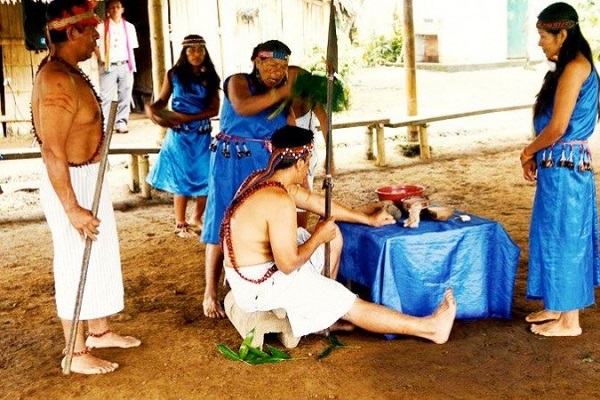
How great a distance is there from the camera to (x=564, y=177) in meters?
4.32

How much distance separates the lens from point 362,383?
3949mm

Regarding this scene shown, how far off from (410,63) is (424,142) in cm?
116

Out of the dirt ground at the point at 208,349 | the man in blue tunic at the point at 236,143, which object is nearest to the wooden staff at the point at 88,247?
the dirt ground at the point at 208,349

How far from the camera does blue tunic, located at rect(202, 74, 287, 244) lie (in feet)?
16.1

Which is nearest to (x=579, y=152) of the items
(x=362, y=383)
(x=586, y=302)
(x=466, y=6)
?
(x=586, y=302)

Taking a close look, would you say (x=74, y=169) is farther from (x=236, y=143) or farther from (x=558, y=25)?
(x=558, y=25)

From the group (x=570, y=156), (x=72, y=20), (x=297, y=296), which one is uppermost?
(x=72, y=20)

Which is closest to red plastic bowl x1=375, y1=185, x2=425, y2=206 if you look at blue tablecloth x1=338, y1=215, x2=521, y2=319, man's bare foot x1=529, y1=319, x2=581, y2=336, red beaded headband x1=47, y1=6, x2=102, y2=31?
blue tablecloth x1=338, y1=215, x2=521, y2=319

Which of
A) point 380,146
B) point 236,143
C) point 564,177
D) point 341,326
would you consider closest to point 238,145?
point 236,143

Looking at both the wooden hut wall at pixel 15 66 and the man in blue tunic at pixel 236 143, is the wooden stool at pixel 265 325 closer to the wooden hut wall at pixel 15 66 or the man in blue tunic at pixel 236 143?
the man in blue tunic at pixel 236 143

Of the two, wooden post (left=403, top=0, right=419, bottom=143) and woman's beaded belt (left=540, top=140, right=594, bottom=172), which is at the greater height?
wooden post (left=403, top=0, right=419, bottom=143)

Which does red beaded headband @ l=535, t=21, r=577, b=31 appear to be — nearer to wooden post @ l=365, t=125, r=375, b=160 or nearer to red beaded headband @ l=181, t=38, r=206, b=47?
red beaded headband @ l=181, t=38, r=206, b=47

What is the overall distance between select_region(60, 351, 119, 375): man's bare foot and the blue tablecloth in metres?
1.55

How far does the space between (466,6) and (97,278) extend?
1675 centimetres
